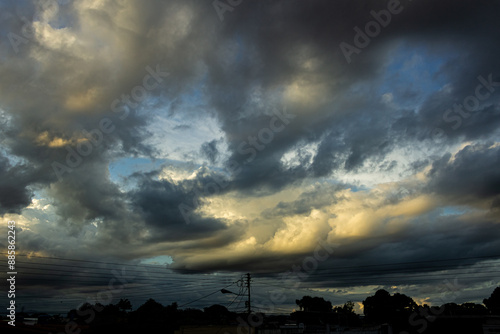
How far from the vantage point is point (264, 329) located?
5875 centimetres

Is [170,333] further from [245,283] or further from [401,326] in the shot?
[401,326]

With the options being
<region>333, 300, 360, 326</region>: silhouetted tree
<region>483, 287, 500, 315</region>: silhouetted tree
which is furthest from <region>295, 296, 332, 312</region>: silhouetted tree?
<region>483, 287, 500, 315</region>: silhouetted tree

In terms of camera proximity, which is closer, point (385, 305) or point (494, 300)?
point (494, 300)

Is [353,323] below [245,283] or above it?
below

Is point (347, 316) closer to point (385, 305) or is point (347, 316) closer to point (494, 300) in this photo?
point (385, 305)

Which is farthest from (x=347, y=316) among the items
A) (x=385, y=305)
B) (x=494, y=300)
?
(x=494, y=300)

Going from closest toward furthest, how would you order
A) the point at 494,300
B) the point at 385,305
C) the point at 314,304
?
1. the point at 494,300
2. the point at 385,305
3. the point at 314,304

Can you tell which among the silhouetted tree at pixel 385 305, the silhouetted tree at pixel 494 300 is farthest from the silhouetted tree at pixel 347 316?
the silhouetted tree at pixel 494 300

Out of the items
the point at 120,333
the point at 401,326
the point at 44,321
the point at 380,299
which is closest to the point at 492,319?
the point at 401,326

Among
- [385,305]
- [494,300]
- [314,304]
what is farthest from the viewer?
[314,304]

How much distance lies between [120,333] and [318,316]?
4472 inches

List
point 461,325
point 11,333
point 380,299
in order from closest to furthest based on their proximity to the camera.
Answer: point 11,333 → point 461,325 → point 380,299

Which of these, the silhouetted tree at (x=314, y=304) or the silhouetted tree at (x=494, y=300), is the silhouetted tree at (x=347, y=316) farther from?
the silhouetted tree at (x=494, y=300)

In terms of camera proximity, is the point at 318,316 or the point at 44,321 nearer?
the point at 44,321
